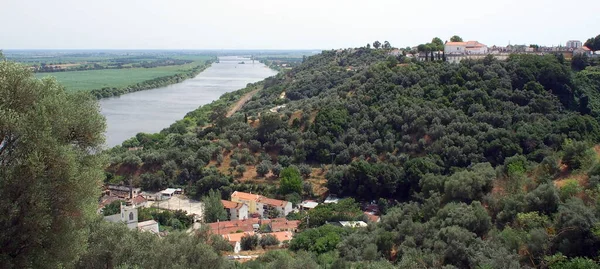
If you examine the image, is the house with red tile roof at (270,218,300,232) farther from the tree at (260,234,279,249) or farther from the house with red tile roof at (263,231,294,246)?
the tree at (260,234,279,249)

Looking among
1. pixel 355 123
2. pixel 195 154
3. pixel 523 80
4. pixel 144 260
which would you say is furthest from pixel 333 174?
pixel 144 260

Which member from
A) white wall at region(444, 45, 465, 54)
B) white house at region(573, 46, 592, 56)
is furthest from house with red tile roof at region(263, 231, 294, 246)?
white house at region(573, 46, 592, 56)

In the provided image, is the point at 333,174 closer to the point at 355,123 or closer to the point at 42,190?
the point at 355,123

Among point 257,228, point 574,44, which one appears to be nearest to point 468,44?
point 574,44

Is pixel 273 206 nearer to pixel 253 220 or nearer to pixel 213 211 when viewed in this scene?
pixel 253 220

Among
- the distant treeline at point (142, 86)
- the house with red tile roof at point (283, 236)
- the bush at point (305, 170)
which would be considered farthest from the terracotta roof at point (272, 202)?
the distant treeline at point (142, 86)
